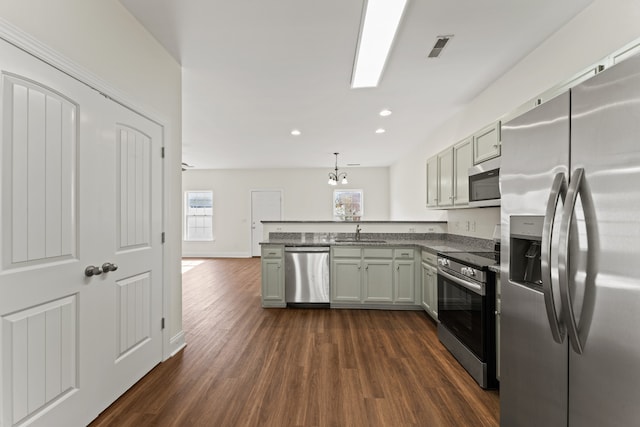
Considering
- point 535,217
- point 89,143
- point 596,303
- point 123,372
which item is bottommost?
point 123,372

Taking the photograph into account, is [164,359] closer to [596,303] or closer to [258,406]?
[258,406]

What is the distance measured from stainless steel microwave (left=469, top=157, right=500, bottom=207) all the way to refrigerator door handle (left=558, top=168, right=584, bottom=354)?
160cm

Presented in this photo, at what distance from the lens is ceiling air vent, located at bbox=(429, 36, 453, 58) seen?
2.41 meters

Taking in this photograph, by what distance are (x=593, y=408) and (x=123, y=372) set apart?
258 centimetres

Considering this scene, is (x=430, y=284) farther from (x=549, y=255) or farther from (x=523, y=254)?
(x=549, y=255)

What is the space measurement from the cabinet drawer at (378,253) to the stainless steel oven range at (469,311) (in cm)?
98

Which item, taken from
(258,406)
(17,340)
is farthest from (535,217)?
(17,340)

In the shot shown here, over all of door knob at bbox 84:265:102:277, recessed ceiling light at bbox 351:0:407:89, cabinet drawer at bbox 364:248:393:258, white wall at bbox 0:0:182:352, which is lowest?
cabinet drawer at bbox 364:248:393:258

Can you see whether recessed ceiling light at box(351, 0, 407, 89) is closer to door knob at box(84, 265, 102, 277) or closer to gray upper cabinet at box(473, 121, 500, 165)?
gray upper cabinet at box(473, 121, 500, 165)

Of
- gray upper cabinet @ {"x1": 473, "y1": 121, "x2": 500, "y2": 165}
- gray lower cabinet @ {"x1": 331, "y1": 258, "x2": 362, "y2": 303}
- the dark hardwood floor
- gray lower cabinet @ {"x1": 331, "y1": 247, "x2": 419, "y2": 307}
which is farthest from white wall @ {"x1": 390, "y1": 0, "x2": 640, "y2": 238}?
the dark hardwood floor

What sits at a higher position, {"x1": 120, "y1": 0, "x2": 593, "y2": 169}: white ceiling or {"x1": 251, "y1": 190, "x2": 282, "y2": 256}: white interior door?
{"x1": 120, "y1": 0, "x2": 593, "y2": 169}: white ceiling

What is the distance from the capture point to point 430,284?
3.54m

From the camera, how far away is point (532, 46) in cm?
251

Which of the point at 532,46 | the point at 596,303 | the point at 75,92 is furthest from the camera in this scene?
the point at 532,46
